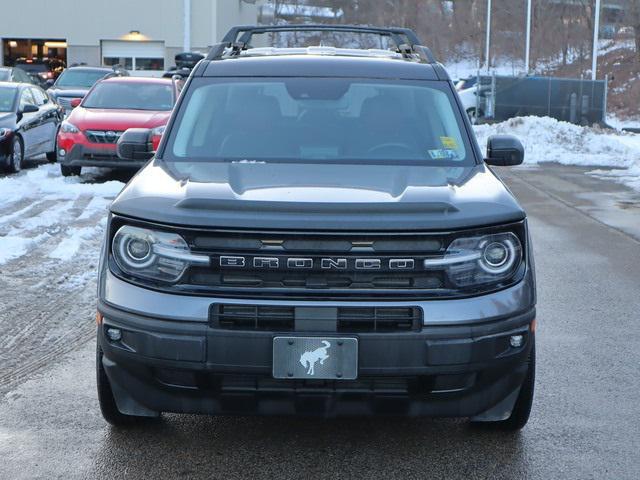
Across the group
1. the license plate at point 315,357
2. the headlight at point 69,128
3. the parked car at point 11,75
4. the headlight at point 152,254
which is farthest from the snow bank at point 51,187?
the parked car at point 11,75

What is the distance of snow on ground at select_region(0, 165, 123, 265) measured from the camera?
9.45m

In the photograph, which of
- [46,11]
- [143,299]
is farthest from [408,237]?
[46,11]

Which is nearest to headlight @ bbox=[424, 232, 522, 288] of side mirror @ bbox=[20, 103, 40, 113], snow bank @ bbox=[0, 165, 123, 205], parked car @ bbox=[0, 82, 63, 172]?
snow bank @ bbox=[0, 165, 123, 205]

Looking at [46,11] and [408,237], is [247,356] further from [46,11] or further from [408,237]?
[46,11]

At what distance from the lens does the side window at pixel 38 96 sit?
17.4 metres

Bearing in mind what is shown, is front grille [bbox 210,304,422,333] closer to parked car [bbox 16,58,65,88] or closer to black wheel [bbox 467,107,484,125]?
black wheel [bbox 467,107,484,125]

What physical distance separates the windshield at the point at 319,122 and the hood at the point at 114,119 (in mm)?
9372

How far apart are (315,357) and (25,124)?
13.2 metres

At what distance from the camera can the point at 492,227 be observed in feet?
13.9

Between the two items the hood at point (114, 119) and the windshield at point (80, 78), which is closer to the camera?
the hood at point (114, 119)

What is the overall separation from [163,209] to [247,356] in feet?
2.34

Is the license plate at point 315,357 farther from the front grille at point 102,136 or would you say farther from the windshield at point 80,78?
the windshield at point 80,78

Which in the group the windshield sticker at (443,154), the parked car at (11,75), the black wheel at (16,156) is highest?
the windshield sticker at (443,154)

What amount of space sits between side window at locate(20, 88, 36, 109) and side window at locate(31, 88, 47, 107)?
0.62ft
